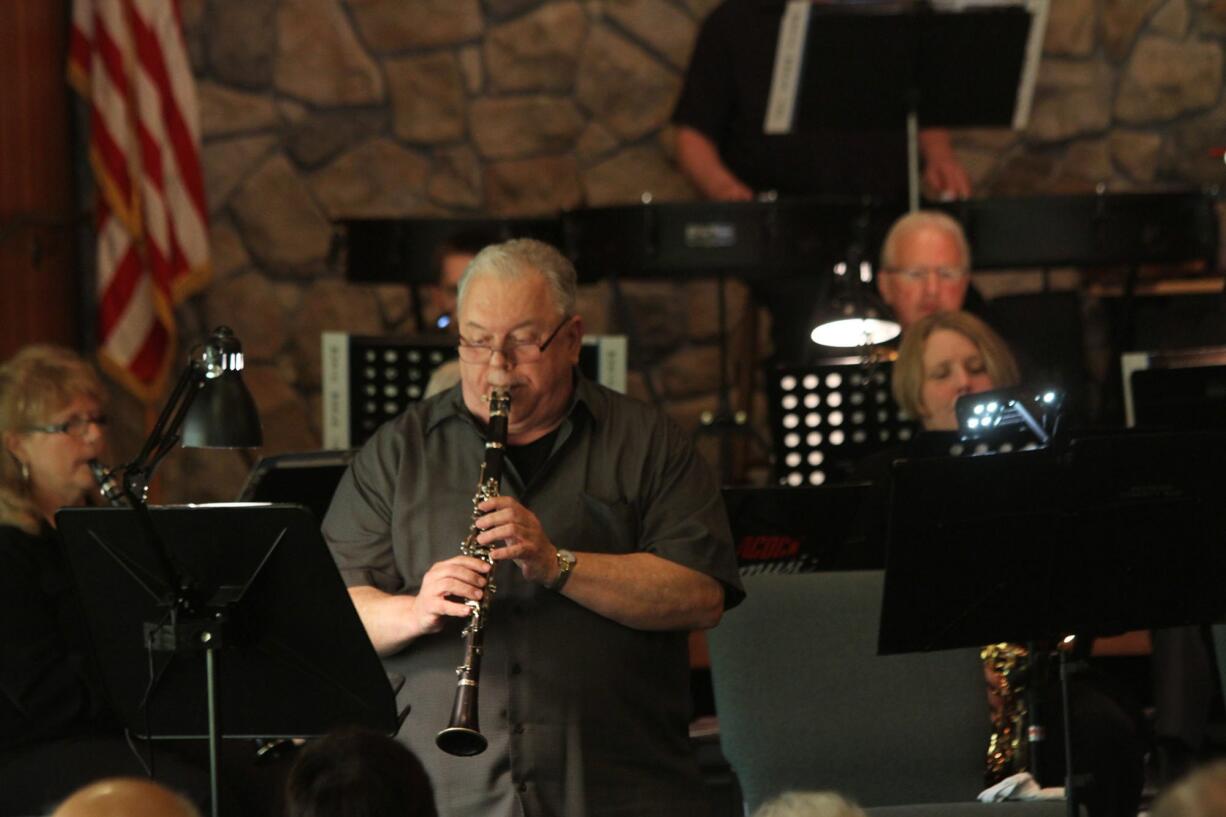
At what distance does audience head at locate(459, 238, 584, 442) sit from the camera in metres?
3.26

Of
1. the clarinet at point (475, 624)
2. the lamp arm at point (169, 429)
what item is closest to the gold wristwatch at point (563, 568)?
the clarinet at point (475, 624)

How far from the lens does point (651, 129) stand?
7.38 metres

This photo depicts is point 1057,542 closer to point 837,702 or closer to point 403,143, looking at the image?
point 837,702

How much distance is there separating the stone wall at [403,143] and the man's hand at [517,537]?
4096 millimetres

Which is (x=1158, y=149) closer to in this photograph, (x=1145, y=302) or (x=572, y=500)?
(x=1145, y=302)

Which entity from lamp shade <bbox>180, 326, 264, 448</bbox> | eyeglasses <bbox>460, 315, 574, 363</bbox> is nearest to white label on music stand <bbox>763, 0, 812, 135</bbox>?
eyeglasses <bbox>460, 315, 574, 363</bbox>

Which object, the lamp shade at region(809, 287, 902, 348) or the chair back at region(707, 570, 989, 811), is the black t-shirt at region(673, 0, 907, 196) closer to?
the lamp shade at region(809, 287, 902, 348)

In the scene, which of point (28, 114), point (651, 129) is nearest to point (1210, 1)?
point (651, 129)

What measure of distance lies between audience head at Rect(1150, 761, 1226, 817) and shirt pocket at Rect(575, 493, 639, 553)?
1665 millimetres

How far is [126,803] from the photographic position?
192 centimetres

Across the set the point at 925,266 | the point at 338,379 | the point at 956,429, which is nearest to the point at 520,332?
the point at 956,429

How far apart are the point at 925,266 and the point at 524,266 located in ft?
8.10

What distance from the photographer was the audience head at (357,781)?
222 cm

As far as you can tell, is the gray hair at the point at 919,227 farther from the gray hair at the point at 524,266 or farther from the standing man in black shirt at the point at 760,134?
the gray hair at the point at 524,266
